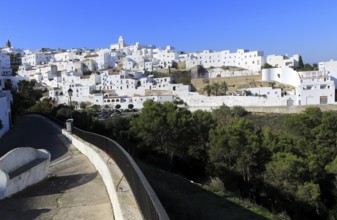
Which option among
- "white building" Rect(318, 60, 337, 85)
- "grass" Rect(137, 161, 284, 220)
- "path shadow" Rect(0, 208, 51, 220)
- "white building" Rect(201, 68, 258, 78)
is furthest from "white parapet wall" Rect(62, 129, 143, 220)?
"white building" Rect(201, 68, 258, 78)

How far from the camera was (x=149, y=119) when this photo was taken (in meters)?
23.1

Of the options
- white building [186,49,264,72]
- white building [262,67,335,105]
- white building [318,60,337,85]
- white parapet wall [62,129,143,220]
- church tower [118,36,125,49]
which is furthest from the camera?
church tower [118,36,125,49]

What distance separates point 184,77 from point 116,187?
8683cm

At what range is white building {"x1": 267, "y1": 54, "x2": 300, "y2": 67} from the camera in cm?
9006

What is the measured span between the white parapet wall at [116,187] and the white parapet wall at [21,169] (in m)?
1.02

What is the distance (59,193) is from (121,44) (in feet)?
426

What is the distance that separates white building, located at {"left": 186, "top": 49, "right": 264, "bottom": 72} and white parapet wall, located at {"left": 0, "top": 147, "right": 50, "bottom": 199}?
89184 millimetres

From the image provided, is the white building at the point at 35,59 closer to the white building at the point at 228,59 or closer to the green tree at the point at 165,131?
the white building at the point at 228,59

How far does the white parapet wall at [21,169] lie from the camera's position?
504 centimetres

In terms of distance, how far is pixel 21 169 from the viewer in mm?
5539

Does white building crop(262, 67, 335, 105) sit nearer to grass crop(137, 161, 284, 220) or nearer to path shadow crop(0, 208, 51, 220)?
grass crop(137, 161, 284, 220)

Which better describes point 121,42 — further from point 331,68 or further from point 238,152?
point 238,152

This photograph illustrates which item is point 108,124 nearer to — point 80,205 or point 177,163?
point 177,163

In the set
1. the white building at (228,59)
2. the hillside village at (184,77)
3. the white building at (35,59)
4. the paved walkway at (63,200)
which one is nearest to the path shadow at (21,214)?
the paved walkway at (63,200)
